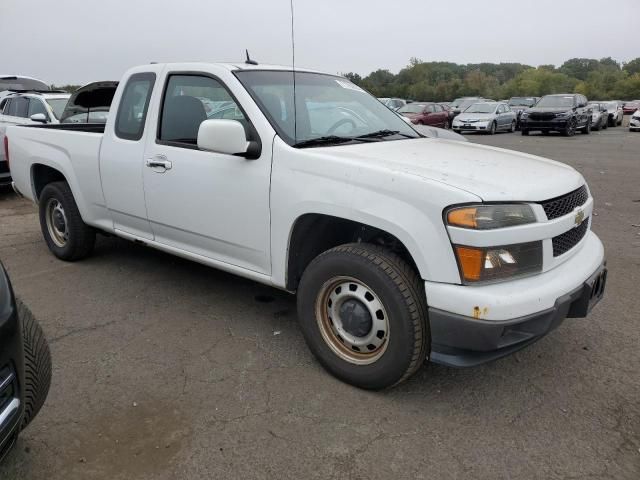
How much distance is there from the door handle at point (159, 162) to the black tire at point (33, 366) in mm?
1752

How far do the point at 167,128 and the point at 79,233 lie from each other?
175 centimetres

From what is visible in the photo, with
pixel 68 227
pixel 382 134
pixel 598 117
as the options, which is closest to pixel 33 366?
pixel 382 134

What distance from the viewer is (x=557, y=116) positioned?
21578 mm

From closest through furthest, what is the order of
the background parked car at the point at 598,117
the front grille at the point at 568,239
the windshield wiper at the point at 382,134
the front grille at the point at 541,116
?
the front grille at the point at 568,239, the windshield wiper at the point at 382,134, the front grille at the point at 541,116, the background parked car at the point at 598,117

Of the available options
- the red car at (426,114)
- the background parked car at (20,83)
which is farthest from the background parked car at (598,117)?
the background parked car at (20,83)

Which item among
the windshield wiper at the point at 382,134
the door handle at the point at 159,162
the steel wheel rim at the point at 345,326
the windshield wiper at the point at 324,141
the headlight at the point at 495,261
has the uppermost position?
the windshield wiper at the point at 382,134

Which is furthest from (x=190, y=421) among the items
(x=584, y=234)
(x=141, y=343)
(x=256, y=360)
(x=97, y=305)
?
(x=584, y=234)

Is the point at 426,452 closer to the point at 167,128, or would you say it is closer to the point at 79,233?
the point at 167,128

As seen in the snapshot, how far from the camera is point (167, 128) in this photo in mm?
3959

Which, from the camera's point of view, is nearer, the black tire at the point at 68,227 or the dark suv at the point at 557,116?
the black tire at the point at 68,227

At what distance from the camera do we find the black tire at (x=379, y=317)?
107 inches

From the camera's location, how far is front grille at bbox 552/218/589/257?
2826mm

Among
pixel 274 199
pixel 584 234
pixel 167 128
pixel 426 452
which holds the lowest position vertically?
pixel 426 452

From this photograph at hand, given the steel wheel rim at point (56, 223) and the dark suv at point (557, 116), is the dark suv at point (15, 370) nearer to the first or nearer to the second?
the steel wheel rim at point (56, 223)
